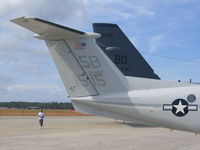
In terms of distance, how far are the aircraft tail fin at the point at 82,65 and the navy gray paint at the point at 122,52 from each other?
528 centimetres

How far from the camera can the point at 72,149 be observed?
1351 centimetres

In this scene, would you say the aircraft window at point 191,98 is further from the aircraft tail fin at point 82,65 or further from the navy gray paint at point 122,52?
the navy gray paint at point 122,52

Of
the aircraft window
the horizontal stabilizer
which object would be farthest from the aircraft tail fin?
the aircraft window

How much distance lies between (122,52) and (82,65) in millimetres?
7543

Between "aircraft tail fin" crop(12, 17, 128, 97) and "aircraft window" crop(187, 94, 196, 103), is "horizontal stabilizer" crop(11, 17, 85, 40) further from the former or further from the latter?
"aircraft window" crop(187, 94, 196, 103)

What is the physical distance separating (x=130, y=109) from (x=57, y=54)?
2.53m

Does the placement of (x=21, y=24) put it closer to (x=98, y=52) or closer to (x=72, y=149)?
(x=98, y=52)

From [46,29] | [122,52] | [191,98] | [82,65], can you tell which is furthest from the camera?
[122,52]

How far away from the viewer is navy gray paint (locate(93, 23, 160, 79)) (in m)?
15.6

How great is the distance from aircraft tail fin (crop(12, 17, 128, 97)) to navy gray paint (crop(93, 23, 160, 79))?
528 centimetres

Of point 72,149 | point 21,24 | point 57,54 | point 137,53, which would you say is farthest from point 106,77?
point 137,53

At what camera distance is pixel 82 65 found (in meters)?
9.42

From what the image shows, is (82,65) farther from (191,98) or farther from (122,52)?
(122,52)

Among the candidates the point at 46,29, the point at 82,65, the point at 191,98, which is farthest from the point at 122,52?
the point at 46,29
